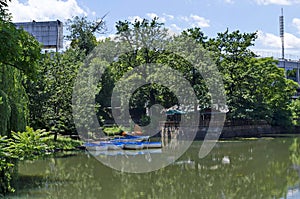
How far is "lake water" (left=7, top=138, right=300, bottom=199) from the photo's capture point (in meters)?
12.2

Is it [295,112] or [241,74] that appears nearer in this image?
[241,74]

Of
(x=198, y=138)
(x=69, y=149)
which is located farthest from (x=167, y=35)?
(x=69, y=149)

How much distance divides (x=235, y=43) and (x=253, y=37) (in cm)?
165

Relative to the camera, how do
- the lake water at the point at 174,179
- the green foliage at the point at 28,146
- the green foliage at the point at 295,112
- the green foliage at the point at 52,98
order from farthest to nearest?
the green foliage at the point at 295,112
the green foliage at the point at 52,98
the lake water at the point at 174,179
the green foliage at the point at 28,146

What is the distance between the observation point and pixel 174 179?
14.7 meters

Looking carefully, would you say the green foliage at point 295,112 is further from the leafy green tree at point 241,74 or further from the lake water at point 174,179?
the lake water at point 174,179

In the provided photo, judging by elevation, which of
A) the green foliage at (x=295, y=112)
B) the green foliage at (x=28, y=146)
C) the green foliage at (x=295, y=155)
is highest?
the green foliage at (x=295, y=112)

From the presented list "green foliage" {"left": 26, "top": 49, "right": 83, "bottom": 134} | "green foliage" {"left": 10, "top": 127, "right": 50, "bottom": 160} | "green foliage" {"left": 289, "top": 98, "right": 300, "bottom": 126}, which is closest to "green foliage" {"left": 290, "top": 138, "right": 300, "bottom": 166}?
"green foliage" {"left": 26, "top": 49, "right": 83, "bottom": 134}

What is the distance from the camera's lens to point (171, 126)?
32.4 metres

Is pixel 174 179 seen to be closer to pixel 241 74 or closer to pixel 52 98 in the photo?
pixel 52 98

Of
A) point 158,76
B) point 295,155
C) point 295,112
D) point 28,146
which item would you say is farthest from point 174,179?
point 295,112

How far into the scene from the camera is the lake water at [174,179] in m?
12.2

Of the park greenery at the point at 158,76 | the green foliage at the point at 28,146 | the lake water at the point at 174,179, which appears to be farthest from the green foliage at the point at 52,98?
the green foliage at the point at 28,146

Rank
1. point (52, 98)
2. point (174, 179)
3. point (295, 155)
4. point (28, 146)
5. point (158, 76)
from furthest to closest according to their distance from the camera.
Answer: point (158, 76)
point (52, 98)
point (295, 155)
point (174, 179)
point (28, 146)
